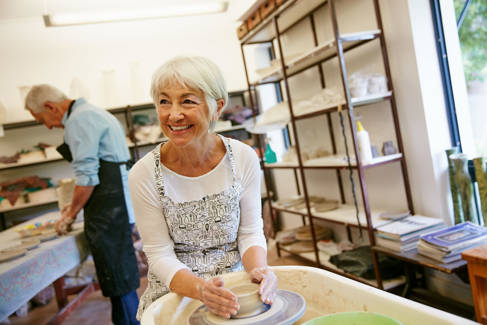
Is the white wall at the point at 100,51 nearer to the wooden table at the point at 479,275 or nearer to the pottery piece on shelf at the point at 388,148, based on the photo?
the pottery piece on shelf at the point at 388,148

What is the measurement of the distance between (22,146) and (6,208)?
2.69ft

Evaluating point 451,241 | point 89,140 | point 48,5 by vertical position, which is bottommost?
point 451,241

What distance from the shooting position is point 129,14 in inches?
139

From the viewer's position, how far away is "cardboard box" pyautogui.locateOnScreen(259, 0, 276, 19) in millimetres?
3046

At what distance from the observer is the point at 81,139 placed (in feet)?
7.50

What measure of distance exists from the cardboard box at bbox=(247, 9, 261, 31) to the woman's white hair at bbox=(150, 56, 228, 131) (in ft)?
7.57

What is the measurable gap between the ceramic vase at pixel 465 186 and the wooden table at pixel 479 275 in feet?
2.40

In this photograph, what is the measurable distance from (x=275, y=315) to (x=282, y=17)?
293 cm

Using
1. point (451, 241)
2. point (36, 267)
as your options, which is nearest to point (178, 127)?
point (36, 267)

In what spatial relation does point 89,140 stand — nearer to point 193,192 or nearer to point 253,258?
point 193,192

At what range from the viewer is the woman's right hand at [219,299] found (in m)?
0.94

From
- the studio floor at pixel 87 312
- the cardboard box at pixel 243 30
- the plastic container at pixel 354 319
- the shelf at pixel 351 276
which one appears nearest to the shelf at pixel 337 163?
the shelf at pixel 351 276

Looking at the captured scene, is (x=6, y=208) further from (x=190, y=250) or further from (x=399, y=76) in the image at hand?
(x=399, y=76)

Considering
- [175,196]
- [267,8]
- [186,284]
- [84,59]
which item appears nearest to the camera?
[186,284]
